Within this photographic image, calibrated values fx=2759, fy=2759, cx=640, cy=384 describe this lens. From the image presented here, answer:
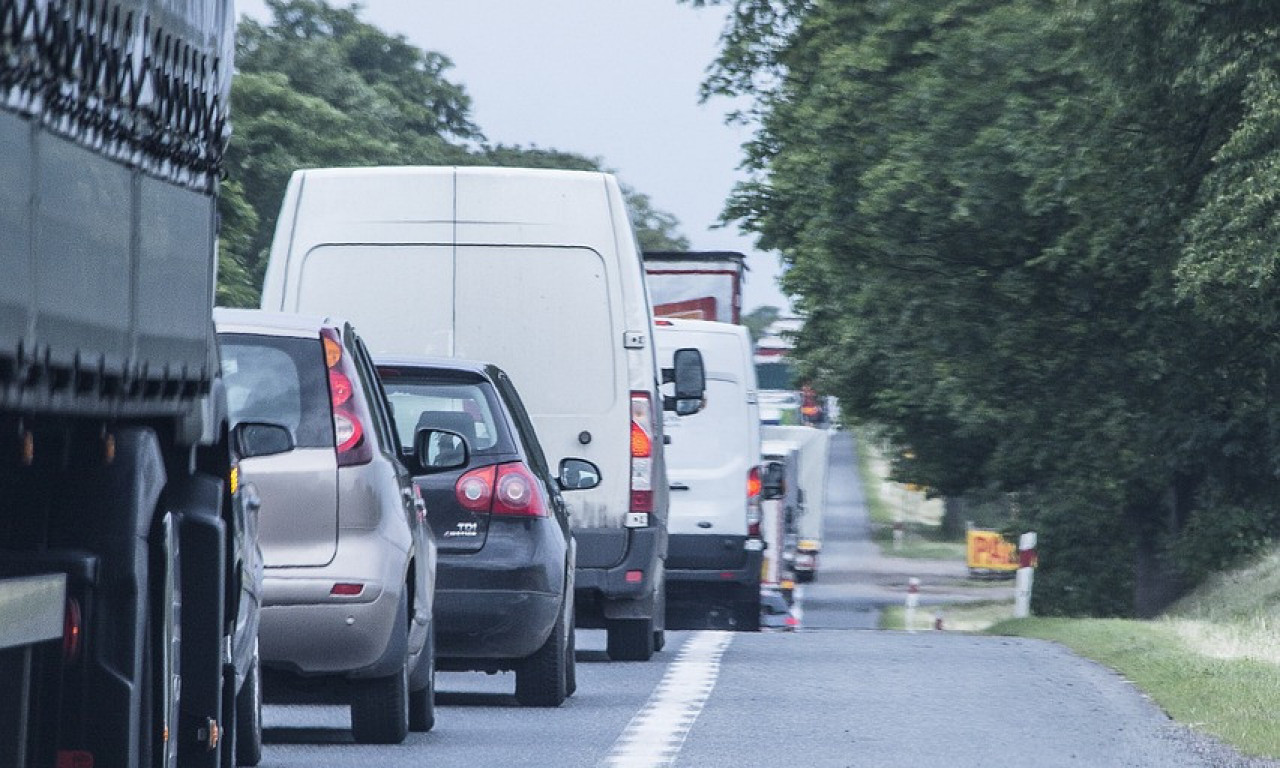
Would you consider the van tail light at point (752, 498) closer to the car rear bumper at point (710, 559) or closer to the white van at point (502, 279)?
the car rear bumper at point (710, 559)

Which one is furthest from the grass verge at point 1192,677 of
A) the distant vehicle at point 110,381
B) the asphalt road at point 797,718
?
the distant vehicle at point 110,381

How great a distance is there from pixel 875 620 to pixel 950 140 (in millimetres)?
18652

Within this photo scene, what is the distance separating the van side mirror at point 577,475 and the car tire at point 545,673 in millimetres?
1308

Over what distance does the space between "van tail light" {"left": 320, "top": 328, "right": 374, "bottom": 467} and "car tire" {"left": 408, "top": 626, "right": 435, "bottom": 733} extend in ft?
4.44

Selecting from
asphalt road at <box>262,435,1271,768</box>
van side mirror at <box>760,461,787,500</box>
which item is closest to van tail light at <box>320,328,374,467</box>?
asphalt road at <box>262,435,1271,768</box>

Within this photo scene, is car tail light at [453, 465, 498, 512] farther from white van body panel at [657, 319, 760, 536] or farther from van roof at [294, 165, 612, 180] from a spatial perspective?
white van body panel at [657, 319, 760, 536]

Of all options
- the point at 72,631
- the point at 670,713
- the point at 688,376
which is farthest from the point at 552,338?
the point at 72,631

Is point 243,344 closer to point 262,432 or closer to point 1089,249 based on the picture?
point 262,432

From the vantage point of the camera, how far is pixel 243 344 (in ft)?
32.6

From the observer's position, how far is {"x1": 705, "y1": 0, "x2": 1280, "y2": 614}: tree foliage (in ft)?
Result: 81.4

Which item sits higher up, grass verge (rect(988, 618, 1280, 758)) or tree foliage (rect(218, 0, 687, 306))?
tree foliage (rect(218, 0, 687, 306))

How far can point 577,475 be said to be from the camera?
13938mm

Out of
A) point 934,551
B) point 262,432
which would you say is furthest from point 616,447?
point 934,551

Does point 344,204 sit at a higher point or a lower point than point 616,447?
higher
